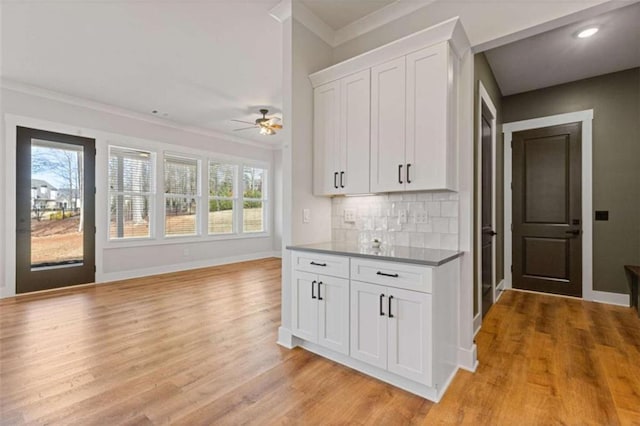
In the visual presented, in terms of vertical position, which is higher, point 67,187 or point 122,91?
point 122,91

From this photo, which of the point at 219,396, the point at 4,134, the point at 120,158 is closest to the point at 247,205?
the point at 120,158

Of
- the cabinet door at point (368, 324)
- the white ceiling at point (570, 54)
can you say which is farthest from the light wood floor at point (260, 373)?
the white ceiling at point (570, 54)

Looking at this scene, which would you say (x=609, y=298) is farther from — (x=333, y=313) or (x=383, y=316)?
(x=333, y=313)

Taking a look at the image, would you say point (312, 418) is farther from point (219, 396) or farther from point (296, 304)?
point (296, 304)

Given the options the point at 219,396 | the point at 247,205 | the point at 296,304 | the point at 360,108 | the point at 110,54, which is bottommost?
the point at 219,396

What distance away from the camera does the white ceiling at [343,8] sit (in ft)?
8.54

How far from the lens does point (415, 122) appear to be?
2.23 m

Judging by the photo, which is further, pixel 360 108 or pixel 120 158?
pixel 120 158

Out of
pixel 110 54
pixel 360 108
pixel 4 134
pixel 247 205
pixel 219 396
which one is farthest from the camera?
pixel 247 205

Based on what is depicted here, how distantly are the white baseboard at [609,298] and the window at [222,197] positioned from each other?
6471 mm

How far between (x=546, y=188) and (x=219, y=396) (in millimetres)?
4640

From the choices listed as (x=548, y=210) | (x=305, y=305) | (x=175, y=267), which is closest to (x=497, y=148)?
(x=548, y=210)

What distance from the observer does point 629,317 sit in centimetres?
330

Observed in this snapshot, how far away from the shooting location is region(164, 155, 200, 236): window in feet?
19.8
